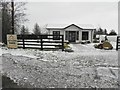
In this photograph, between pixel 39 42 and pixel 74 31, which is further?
pixel 74 31

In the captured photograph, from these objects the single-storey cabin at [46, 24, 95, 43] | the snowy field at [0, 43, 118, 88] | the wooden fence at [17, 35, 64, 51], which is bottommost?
the snowy field at [0, 43, 118, 88]

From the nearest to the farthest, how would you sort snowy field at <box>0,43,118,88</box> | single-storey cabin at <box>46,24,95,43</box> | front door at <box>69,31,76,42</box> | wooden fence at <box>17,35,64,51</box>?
1. snowy field at <box>0,43,118,88</box>
2. wooden fence at <box>17,35,64,51</box>
3. front door at <box>69,31,76,42</box>
4. single-storey cabin at <box>46,24,95,43</box>

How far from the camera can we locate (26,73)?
8742 mm

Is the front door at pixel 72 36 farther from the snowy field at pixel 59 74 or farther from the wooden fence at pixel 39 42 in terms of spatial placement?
the snowy field at pixel 59 74

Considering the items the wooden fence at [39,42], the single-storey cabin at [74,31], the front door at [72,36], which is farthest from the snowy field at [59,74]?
the single-storey cabin at [74,31]

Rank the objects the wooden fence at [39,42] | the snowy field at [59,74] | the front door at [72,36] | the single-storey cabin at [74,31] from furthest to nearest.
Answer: the single-storey cabin at [74,31] < the front door at [72,36] < the wooden fence at [39,42] < the snowy field at [59,74]

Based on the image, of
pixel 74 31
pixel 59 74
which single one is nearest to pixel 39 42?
pixel 59 74

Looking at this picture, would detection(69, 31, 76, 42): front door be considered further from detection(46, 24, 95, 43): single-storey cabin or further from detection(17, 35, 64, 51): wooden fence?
detection(17, 35, 64, 51): wooden fence

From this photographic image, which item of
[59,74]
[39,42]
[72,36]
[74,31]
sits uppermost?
[74,31]

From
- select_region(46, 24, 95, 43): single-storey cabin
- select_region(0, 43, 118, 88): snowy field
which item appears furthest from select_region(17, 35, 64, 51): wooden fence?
select_region(46, 24, 95, 43): single-storey cabin

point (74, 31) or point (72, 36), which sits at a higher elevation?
point (74, 31)


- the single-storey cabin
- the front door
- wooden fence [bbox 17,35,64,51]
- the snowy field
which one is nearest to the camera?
the snowy field

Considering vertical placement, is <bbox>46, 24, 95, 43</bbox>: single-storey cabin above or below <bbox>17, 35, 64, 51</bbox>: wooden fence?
above

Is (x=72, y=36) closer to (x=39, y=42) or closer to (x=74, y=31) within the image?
(x=74, y=31)
